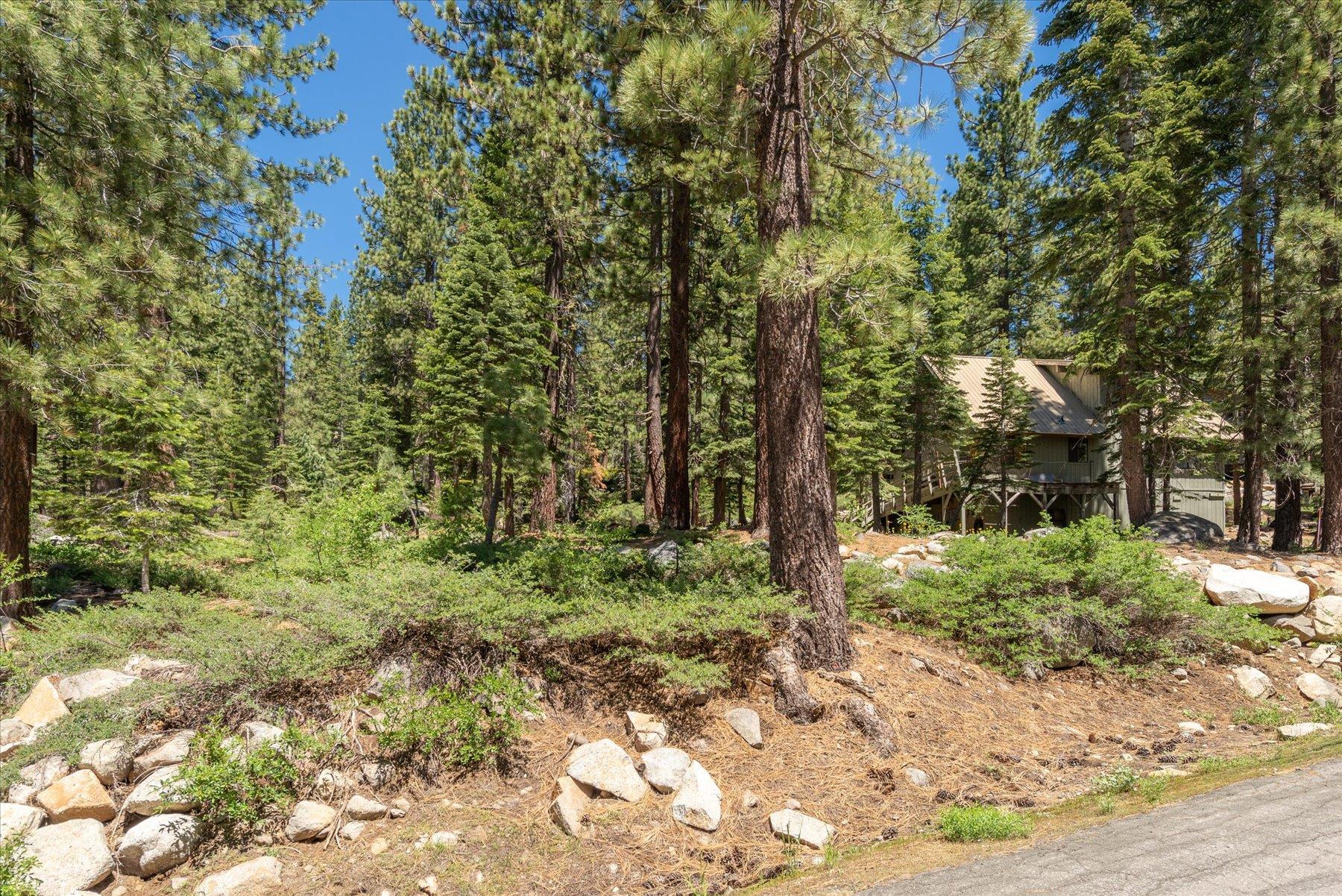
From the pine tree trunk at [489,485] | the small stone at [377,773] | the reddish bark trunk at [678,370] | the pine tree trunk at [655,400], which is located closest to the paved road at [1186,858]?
the small stone at [377,773]

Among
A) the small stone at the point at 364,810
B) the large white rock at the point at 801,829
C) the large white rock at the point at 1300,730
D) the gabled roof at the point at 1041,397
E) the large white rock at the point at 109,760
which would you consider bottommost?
the large white rock at the point at 1300,730

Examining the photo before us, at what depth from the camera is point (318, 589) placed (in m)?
5.59

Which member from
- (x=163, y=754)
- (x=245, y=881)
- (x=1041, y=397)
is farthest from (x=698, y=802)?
(x=1041, y=397)

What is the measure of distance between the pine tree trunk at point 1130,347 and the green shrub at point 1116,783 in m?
11.5

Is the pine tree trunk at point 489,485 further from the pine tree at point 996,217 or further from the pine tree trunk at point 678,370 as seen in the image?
the pine tree at point 996,217

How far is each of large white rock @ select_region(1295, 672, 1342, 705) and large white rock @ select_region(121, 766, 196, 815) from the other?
947 centimetres

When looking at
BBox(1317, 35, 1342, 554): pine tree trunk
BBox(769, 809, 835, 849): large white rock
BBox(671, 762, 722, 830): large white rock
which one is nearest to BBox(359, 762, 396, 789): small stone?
BBox(671, 762, 722, 830): large white rock

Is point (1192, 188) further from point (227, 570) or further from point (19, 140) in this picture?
point (227, 570)

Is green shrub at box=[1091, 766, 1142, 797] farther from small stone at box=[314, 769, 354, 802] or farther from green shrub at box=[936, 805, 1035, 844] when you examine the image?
small stone at box=[314, 769, 354, 802]

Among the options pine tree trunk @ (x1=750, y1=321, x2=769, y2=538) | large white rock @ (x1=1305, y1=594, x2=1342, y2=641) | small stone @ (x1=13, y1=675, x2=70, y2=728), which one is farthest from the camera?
pine tree trunk @ (x1=750, y1=321, x2=769, y2=538)

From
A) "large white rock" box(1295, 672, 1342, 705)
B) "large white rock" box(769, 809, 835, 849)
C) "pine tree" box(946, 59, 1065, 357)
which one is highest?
"pine tree" box(946, 59, 1065, 357)

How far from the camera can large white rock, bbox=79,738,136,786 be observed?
3.90 metres

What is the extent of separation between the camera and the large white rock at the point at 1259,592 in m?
7.60

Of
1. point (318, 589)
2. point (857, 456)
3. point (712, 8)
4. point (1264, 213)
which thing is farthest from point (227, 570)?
point (1264, 213)
